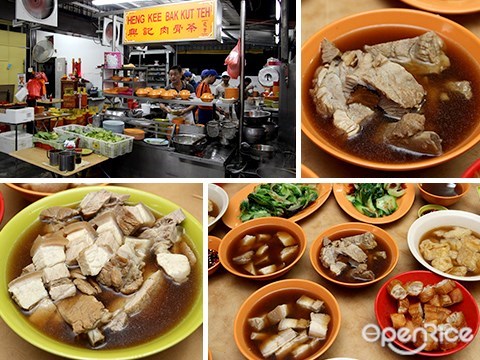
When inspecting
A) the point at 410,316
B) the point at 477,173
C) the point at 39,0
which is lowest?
the point at 410,316

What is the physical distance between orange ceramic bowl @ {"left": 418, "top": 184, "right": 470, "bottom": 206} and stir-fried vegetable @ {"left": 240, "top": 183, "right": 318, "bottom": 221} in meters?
0.46

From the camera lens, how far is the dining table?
5.35 ft

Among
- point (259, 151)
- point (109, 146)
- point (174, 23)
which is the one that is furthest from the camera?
point (109, 146)

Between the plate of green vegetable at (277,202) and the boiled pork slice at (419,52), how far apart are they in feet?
1.99

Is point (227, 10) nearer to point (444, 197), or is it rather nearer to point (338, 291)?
point (444, 197)

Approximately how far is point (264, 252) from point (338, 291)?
13.1 inches

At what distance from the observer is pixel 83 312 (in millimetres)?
1511

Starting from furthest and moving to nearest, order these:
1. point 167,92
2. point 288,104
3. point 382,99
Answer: point 167,92 → point 288,104 → point 382,99

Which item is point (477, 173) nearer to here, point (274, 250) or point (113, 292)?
point (274, 250)

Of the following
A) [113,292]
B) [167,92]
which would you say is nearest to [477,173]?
[113,292]

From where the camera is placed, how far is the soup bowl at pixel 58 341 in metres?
1.40

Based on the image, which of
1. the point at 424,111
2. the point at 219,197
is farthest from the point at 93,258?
the point at 424,111

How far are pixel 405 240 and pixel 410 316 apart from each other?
32 cm

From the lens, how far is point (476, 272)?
1712 mm
